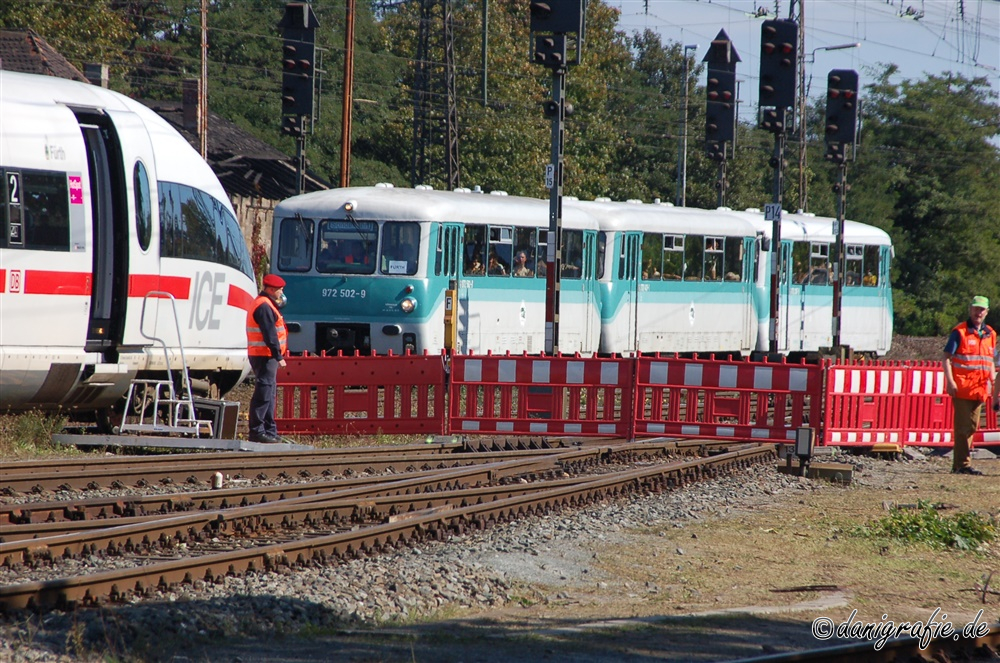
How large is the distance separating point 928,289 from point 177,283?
46.8 meters

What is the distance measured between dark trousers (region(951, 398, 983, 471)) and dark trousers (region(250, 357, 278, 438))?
7196 mm

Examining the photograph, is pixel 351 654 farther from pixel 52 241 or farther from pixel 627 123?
pixel 627 123

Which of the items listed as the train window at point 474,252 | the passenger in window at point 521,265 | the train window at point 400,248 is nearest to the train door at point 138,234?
the train window at point 400,248

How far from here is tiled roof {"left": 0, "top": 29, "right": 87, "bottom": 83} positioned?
1403 inches

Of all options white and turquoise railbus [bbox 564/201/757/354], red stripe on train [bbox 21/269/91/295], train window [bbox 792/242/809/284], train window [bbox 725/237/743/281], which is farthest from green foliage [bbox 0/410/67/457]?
train window [bbox 792/242/809/284]

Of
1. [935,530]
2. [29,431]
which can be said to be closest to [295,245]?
[29,431]

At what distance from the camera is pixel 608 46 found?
6950 cm

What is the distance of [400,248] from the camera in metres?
21.6

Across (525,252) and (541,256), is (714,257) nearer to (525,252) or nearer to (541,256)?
(541,256)

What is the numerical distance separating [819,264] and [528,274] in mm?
11497

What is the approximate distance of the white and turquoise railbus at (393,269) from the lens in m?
21.4

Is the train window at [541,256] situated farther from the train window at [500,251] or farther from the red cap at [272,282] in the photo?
the red cap at [272,282]

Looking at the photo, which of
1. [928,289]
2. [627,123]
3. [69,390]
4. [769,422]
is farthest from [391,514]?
[627,123]

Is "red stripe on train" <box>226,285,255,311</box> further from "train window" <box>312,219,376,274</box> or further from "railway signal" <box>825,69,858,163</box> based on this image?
"railway signal" <box>825,69,858,163</box>
